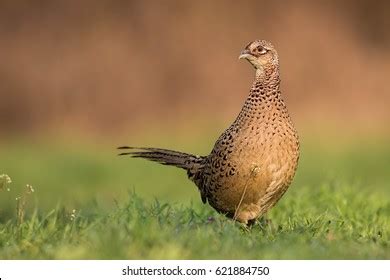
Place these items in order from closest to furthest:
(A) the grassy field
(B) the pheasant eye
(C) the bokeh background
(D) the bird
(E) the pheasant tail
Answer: (A) the grassy field
(D) the bird
(B) the pheasant eye
(E) the pheasant tail
(C) the bokeh background

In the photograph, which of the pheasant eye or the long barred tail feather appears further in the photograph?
the long barred tail feather

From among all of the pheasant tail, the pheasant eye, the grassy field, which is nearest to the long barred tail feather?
the pheasant tail

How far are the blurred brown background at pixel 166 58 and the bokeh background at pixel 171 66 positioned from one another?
0.05 feet

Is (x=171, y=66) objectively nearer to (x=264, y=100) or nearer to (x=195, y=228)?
(x=264, y=100)

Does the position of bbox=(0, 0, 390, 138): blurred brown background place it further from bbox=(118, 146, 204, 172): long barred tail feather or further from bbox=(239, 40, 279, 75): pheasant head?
bbox=(239, 40, 279, 75): pheasant head

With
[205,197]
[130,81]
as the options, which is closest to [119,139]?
[130,81]

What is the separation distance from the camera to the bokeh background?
16.0 meters

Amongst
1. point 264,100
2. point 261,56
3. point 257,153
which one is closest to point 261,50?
point 261,56

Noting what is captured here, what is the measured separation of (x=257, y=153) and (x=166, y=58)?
10.9 meters

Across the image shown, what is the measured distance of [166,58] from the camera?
56.0ft

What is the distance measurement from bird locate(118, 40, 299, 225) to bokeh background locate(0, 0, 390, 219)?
8610 mm

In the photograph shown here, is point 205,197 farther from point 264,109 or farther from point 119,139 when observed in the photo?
point 119,139

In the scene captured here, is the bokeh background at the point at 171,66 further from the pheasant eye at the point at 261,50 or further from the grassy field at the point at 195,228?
the pheasant eye at the point at 261,50

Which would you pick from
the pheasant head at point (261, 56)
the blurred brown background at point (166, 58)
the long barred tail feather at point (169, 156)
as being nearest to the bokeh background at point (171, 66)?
the blurred brown background at point (166, 58)
